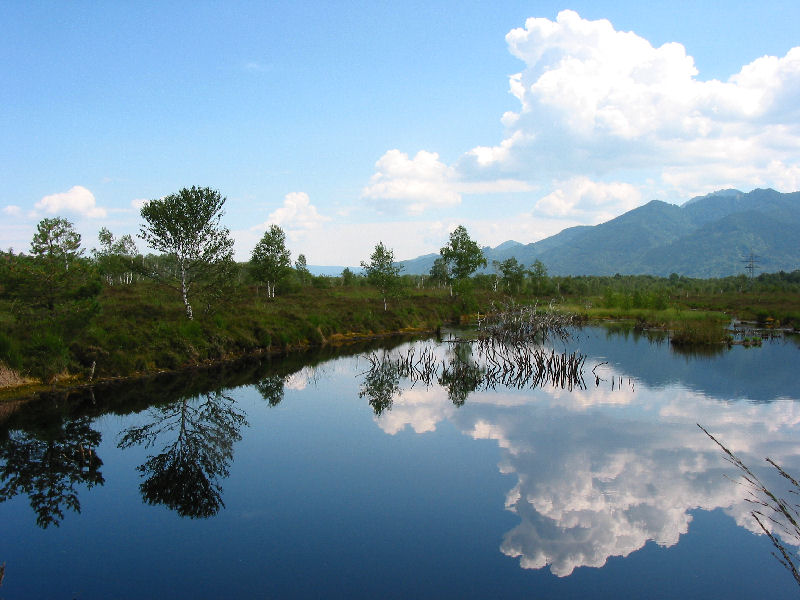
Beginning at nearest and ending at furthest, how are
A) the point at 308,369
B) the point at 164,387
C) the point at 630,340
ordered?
the point at 164,387 < the point at 308,369 < the point at 630,340

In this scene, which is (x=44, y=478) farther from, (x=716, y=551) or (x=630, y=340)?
(x=630, y=340)

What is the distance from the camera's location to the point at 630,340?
142ft

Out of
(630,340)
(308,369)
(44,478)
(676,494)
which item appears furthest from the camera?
(630,340)

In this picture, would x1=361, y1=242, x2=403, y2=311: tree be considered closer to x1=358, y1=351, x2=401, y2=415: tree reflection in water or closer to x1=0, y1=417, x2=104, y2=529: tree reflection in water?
x1=358, y1=351, x2=401, y2=415: tree reflection in water

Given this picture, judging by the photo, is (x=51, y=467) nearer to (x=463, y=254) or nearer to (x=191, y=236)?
(x=191, y=236)

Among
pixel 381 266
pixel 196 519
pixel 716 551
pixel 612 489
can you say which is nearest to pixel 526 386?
pixel 612 489

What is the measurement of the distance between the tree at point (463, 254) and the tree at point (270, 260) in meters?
28.5

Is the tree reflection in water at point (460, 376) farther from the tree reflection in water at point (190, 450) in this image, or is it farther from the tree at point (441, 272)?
the tree at point (441, 272)

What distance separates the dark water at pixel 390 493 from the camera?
9.90 meters

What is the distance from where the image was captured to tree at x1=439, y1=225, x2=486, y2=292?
76.8 m

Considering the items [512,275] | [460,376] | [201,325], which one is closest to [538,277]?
[512,275]

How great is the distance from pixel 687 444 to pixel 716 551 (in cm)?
732

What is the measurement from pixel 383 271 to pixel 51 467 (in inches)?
1584

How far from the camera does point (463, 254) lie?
76.6 metres
